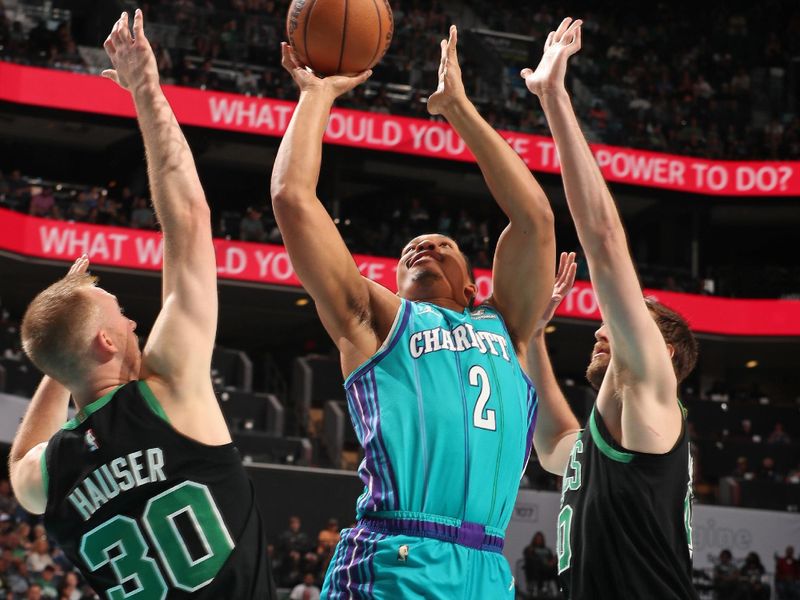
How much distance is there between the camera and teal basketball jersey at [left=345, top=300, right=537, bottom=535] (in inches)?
124

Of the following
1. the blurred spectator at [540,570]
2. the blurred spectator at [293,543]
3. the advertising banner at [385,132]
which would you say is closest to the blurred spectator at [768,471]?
the blurred spectator at [540,570]

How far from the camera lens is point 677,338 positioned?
3799mm

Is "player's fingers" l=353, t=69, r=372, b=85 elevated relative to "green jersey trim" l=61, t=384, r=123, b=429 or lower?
elevated

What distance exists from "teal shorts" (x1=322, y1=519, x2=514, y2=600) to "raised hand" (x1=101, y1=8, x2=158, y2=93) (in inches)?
53.1

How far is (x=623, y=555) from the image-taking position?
134 inches

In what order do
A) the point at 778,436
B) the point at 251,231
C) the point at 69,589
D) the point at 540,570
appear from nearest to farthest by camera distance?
Result: the point at 69,589, the point at 540,570, the point at 778,436, the point at 251,231

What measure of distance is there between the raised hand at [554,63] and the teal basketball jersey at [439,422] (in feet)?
2.56

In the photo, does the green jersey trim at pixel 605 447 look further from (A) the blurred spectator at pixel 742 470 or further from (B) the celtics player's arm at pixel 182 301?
(A) the blurred spectator at pixel 742 470

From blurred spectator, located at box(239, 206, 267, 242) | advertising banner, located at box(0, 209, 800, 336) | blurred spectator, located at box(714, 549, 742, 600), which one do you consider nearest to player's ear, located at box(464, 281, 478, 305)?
blurred spectator, located at box(714, 549, 742, 600)

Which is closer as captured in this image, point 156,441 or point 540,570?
point 156,441

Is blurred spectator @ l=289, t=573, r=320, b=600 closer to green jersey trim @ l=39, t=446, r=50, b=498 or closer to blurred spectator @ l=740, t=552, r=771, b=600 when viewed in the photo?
blurred spectator @ l=740, t=552, r=771, b=600

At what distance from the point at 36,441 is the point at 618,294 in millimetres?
1748

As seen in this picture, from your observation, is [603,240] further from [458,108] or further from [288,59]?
[288,59]

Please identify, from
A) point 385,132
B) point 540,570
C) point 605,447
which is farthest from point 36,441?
point 385,132
